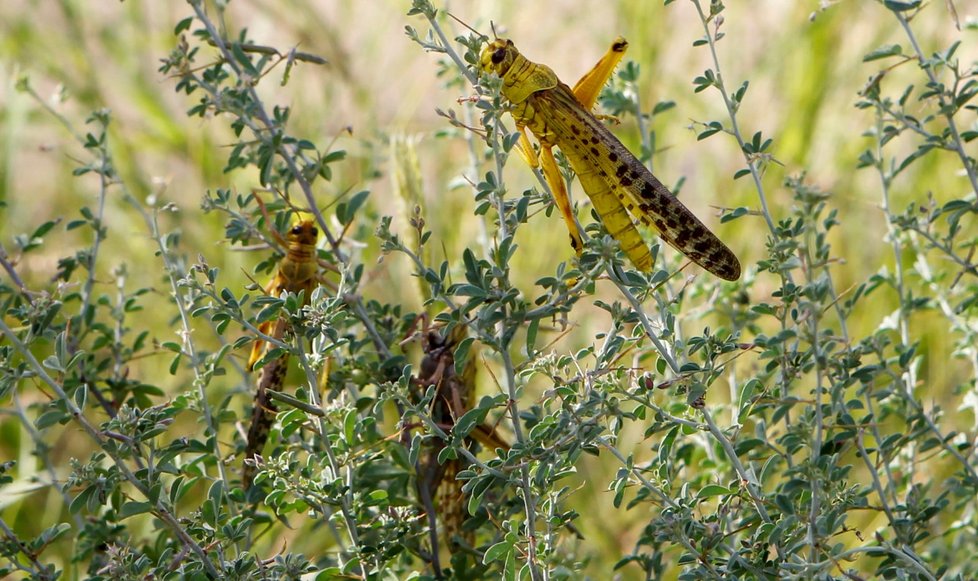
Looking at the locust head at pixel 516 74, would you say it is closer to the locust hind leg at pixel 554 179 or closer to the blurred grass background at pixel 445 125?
the locust hind leg at pixel 554 179

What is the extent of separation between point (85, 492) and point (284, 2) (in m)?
3.01

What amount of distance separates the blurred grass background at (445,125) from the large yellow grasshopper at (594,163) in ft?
3.97

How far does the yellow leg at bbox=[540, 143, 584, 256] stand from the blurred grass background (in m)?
1.23

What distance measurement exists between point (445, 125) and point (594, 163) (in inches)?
86.2

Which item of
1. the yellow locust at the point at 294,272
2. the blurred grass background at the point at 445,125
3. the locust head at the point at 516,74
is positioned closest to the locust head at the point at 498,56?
the locust head at the point at 516,74

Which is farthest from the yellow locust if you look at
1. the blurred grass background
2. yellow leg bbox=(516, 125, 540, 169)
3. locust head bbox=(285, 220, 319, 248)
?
the blurred grass background

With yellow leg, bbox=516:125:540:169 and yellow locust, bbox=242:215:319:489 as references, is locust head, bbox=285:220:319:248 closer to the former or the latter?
yellow locust, bbox=242:215:319:489

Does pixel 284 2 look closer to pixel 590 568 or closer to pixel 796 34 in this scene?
pixel 796 34

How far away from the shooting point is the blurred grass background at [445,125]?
3.12 metres

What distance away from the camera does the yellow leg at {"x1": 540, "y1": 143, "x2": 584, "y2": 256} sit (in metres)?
1.54

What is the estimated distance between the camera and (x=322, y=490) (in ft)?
4.29

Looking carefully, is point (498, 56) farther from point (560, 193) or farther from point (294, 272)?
point (294, 272)

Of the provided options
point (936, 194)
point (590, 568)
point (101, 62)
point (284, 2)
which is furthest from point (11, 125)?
point (936, 194)

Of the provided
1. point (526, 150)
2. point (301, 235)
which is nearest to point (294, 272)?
point (301, 235)
